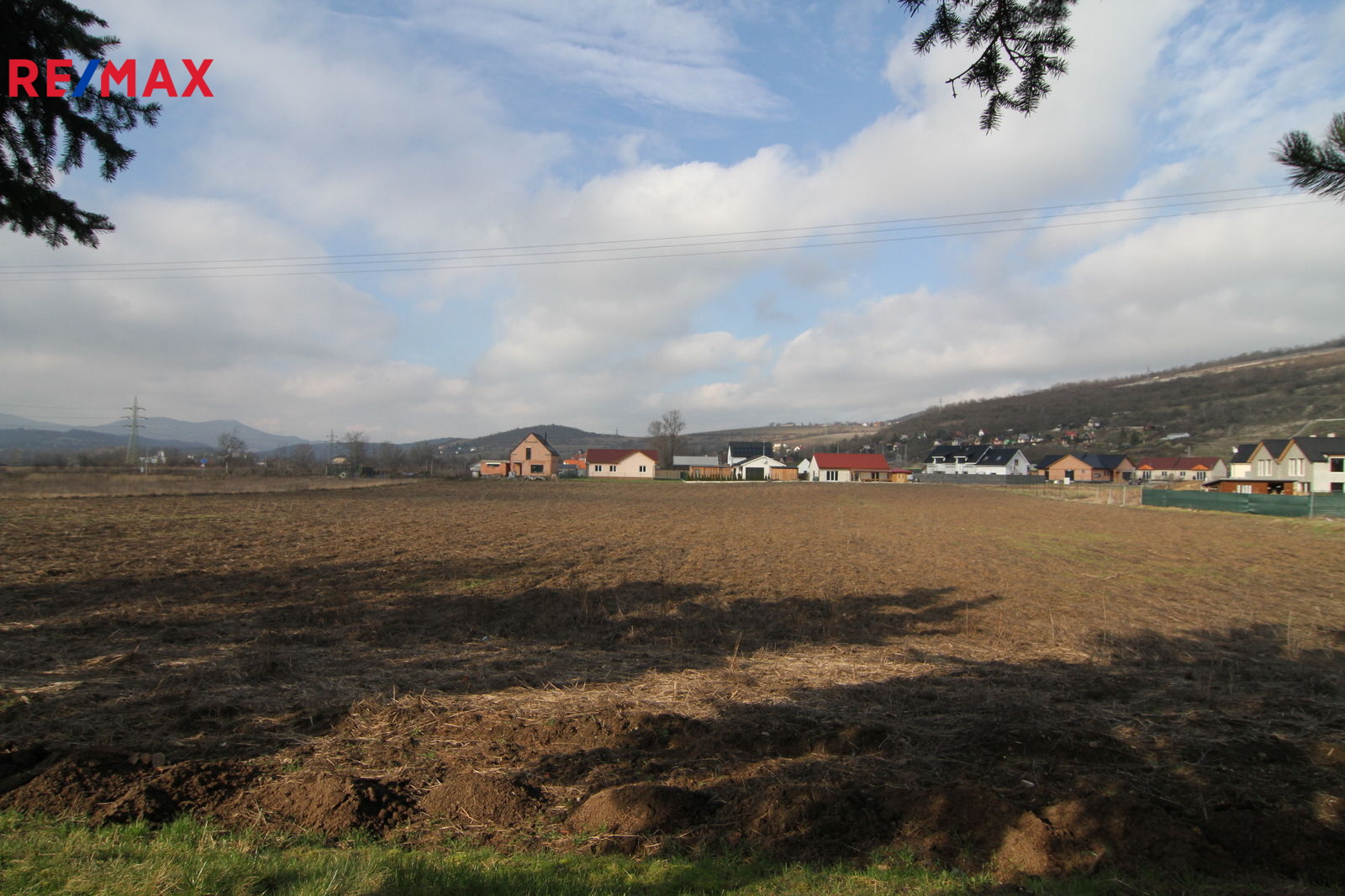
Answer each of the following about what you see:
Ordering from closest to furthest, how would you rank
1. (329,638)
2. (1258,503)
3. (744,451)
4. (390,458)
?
(329,638) → (1258,503) → (390,458) → (744,451)

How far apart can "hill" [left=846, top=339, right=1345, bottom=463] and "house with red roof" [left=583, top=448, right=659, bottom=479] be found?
67.7 m

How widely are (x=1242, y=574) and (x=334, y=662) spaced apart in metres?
20.3

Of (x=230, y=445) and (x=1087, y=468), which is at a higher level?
(x=230, y=445)

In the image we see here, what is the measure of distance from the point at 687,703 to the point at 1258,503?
48762 millimetres

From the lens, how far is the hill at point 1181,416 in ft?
391

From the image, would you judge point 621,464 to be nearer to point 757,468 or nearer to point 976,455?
point 757,468

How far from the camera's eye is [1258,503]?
1624 inches

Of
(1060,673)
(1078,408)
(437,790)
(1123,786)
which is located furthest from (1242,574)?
(1078,408)

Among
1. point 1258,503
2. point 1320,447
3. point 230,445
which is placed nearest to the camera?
point 1258,503

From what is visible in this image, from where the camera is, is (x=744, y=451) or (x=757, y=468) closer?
(x=757, y=468)

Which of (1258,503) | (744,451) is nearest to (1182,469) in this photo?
(744,451)

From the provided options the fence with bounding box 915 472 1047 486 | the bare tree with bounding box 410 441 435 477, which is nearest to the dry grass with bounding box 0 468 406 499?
the bare tree with bounding box 410 441 435 477

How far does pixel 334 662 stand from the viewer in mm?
8062

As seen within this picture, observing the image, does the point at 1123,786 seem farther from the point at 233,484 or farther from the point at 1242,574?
the point at 233,484
